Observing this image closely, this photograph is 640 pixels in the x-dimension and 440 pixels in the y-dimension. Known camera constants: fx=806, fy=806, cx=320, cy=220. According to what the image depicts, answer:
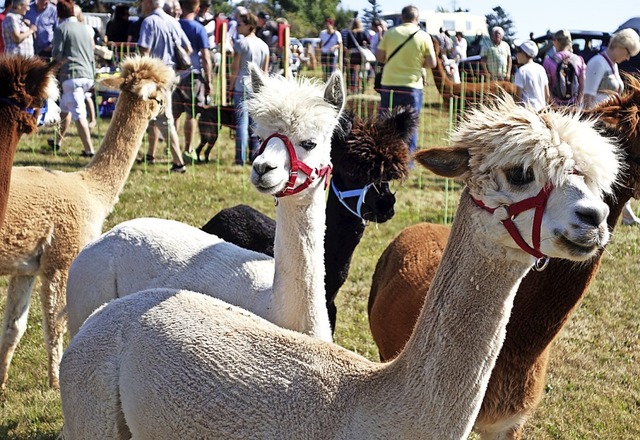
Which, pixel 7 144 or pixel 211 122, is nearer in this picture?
pixel 7 144

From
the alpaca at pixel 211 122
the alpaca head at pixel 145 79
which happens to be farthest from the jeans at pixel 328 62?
the alpaca head at pixel 145 79

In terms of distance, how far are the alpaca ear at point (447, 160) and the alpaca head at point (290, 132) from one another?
3.48 ft

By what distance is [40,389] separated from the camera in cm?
476

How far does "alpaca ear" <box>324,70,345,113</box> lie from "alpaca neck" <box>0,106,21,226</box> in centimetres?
152

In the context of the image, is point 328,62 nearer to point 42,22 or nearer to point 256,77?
point 42,22

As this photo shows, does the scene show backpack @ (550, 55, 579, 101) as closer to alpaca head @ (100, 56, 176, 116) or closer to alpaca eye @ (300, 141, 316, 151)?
alpaca head @ (100, 56, 176, 116)

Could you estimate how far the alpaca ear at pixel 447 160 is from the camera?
7.21 feet

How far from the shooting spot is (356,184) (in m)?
4.27

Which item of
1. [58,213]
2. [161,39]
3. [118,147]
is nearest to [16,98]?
[58,213]

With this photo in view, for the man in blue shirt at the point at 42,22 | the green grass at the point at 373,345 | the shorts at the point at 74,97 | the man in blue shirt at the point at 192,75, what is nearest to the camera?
the green grass at the point at 373,345

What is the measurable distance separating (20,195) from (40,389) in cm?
115

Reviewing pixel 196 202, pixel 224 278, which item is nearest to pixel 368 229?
pixel 196 202

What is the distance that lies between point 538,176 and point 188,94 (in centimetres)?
965

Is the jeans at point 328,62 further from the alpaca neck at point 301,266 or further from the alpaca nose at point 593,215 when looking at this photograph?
the alpaca nose at point 593,215
